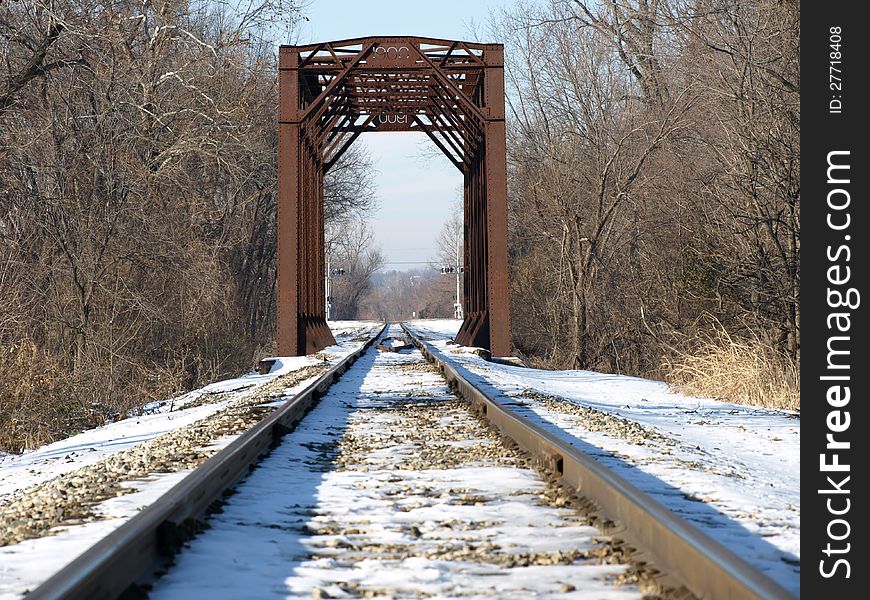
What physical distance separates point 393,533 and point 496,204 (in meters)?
17.6

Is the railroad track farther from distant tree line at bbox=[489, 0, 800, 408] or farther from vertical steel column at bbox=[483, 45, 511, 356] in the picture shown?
vertical steel column at bbox=[483, 45, 511, 356]

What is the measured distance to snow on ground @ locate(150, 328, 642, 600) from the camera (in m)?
3.44

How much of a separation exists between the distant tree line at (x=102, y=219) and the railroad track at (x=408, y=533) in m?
9.03

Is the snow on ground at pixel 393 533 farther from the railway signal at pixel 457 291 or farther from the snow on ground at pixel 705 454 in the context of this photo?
the railway signal at pixel 457 291

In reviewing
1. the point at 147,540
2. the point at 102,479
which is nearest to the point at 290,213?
the point at 102,479

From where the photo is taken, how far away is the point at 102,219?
20859 mm

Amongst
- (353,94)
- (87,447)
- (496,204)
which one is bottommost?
(87,447)

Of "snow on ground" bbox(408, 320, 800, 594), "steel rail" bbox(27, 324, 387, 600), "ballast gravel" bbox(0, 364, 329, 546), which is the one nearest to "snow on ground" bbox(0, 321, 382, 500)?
"ballast gravel" bbox(0, 364, 329, 546)

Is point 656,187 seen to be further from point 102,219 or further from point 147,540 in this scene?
point 147,540

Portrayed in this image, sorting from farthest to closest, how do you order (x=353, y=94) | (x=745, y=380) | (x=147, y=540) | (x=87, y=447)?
(x=353, y=94) → (x=745, y=380) → (x=87, y=447) → (x=147, y=540)

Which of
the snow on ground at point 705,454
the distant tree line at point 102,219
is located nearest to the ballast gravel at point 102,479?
the snow on ground at point 705,454

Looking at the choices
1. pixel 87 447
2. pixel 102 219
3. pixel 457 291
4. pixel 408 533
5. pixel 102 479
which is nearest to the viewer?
pixel 408 533
